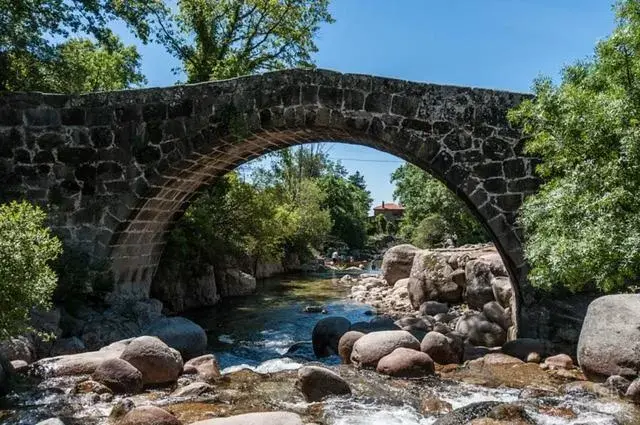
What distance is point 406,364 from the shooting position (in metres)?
7.92

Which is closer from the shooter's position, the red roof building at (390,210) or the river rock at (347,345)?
the river rock at (347,345)

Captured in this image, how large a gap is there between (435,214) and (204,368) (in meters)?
22.0

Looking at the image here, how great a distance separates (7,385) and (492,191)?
7.52 m

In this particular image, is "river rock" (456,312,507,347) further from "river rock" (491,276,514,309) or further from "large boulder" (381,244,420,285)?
"large boulder" (381,244,420,285)

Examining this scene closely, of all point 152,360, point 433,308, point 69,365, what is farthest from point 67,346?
point 433,308

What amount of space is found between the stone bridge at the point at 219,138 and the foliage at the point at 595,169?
7.33ft

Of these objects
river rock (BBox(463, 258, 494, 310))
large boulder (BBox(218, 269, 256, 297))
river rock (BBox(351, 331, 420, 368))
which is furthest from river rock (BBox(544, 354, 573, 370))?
large boulder (BBox(218, 269, 256, 297))

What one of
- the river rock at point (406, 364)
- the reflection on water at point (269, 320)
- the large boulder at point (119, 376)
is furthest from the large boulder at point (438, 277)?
the large boulder at point (119, 376)

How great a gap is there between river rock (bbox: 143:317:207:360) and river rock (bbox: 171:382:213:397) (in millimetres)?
2154

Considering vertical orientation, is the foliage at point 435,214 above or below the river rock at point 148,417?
above

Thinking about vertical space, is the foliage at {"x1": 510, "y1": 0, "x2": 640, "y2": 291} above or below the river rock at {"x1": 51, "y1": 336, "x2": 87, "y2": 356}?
above

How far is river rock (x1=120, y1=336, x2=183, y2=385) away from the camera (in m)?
7.46

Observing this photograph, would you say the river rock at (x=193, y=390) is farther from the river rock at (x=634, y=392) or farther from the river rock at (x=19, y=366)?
the river rock at (x=634, y=392)

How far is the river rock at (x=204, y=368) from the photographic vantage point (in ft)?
26.1
